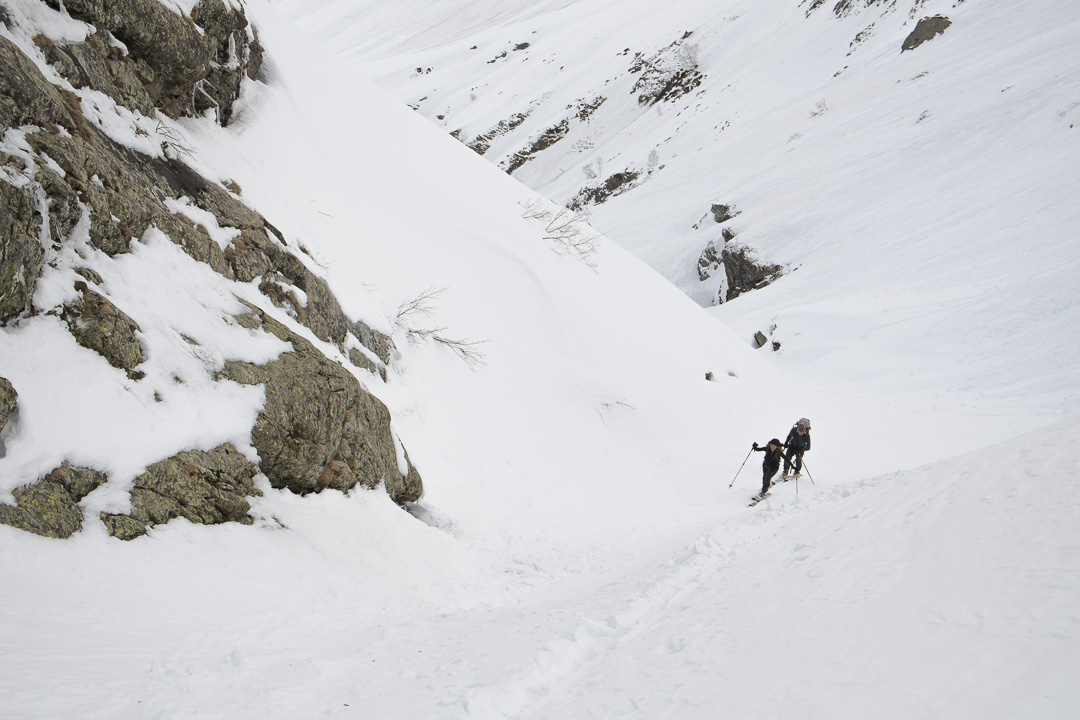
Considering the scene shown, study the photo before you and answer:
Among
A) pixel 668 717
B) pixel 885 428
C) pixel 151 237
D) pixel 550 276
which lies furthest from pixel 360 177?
pixel 885 428

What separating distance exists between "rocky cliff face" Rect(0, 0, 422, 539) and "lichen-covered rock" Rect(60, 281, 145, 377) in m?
0.01

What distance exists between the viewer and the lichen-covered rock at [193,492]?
445 cm

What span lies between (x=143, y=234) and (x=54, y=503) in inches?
111

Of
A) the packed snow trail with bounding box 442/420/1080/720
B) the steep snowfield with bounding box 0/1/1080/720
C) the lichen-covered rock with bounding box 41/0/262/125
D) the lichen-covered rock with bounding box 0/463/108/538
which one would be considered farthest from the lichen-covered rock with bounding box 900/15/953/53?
the lichen-covered rock with bounding box 0/463/108/538

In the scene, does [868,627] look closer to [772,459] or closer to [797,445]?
[772,459]

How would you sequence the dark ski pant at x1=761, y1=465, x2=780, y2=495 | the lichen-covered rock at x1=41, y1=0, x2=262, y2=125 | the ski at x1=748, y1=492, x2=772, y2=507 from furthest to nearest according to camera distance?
the dark ski pant at x1=761, y1=465, x2=780, y2=495 → the ski at x1=748, y1=492, x2=772, y2=507 → the lichen-covered rock at x1=41, y1=0, x2=262, y2=125

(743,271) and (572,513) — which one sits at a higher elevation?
(743,271)

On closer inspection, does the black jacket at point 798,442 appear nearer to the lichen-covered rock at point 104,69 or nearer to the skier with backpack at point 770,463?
the skier with backpack at point 770,463

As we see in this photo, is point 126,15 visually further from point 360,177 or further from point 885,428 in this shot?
point 885,428

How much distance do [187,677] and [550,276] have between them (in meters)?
9.58

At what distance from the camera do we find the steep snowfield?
353 centimetres

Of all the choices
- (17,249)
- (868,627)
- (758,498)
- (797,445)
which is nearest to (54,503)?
(17,249)

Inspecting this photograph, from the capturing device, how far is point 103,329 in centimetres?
487

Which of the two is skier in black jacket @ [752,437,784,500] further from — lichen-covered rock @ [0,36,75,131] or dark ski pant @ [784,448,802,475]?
lichen-covered rock @ [0,36,75,131]
